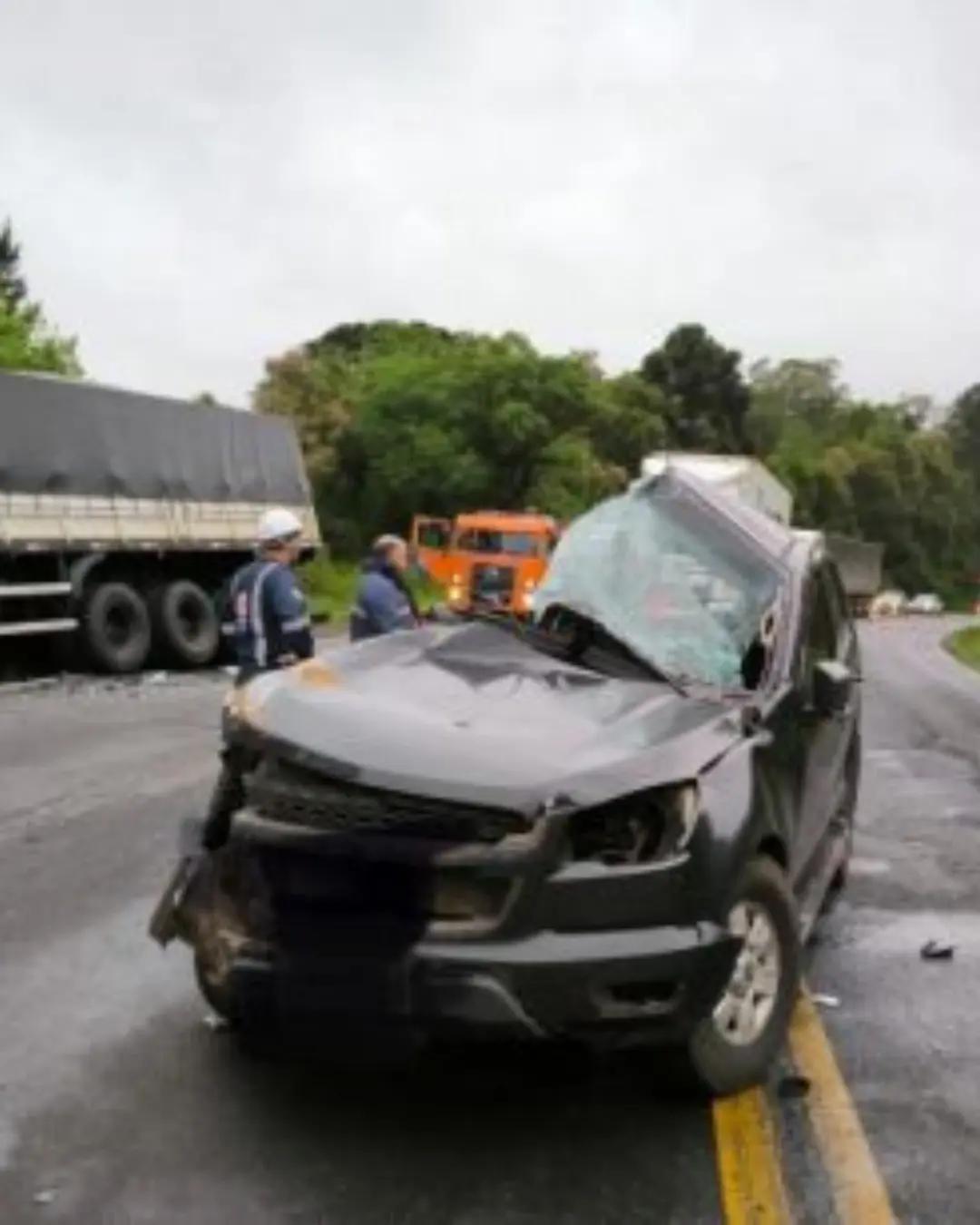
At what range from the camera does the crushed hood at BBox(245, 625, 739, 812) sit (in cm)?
427

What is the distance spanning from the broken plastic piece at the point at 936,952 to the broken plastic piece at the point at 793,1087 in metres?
1.64

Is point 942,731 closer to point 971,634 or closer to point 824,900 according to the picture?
point 824,900

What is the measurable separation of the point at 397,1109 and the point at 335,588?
122ft

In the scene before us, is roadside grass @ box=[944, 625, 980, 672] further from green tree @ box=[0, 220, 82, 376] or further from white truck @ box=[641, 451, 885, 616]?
green tree @ box=[0, 220, 82, 376]

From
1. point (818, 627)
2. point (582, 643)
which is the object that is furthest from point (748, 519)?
point (582, 643)

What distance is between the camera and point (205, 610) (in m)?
20.4

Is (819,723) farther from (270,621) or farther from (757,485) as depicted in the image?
(757,485)

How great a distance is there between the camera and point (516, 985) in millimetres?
4090

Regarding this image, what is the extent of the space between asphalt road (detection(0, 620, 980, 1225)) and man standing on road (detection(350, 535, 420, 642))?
2.96 metres

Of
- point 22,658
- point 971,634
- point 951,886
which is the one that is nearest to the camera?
point 951,886

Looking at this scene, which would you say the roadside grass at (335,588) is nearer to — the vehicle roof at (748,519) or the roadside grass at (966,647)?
the roadside grass at (966,647)

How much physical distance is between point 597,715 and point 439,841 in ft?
2.67

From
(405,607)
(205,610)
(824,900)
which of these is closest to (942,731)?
(405,607)

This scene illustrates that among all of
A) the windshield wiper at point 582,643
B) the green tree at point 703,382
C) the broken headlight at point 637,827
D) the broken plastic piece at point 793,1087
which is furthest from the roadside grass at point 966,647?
the green tree at point 703,382
